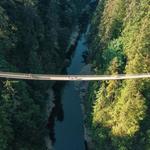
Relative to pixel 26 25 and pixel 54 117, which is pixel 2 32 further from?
pixel 54 117

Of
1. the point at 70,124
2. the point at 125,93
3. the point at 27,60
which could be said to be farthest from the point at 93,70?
the point at 125,93

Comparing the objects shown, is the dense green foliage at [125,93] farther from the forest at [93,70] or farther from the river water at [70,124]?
the river water at [70,124]

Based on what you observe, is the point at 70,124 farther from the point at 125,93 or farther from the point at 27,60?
the point at 125,93

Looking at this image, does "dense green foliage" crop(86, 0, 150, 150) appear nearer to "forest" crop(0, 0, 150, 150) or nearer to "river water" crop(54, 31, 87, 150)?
"forest" crop(0, 0, 150, 150)

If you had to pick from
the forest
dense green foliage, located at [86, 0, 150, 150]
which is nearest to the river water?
the forest

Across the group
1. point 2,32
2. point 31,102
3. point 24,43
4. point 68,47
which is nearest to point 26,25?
point 24,43

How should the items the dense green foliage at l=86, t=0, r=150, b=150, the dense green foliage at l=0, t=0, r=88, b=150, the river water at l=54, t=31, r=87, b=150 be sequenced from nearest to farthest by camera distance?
the dense green foliage at l=0, t=0, r=88, b=150, the dense green foliage at l=86, t=0, r=150, b=150, the river water at l=54, t=31, r=87, b=150
